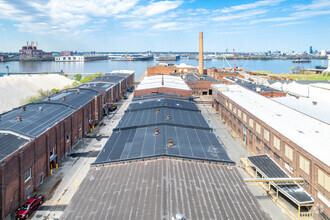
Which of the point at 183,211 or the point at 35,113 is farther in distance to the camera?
the point at 35,113

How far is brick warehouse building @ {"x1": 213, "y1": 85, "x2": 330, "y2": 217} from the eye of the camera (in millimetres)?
19812

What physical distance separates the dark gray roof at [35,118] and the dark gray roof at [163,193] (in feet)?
34.5

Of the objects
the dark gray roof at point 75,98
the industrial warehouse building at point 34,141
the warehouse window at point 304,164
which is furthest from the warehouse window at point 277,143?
the dark gray roof at point 75,98

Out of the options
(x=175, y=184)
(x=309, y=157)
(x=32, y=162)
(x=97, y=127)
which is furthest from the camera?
(x=97, y=127)

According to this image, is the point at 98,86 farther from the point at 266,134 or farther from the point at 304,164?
the point at 304,164

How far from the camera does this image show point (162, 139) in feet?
74.9

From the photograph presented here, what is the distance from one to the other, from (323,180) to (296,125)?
9.83 metres

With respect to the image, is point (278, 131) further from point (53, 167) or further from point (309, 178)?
point (53, 167)

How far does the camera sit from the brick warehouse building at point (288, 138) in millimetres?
19812

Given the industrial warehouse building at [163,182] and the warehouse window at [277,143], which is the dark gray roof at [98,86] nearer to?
the industrial warehouse building at [163,182]

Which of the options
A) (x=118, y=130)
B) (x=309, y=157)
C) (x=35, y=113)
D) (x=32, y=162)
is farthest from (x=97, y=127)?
(x=309, y=157)

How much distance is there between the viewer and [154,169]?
1747 centimetres

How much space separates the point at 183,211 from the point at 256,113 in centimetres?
2459

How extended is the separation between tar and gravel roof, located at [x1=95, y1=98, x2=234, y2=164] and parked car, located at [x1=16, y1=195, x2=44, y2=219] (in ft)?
21.4
